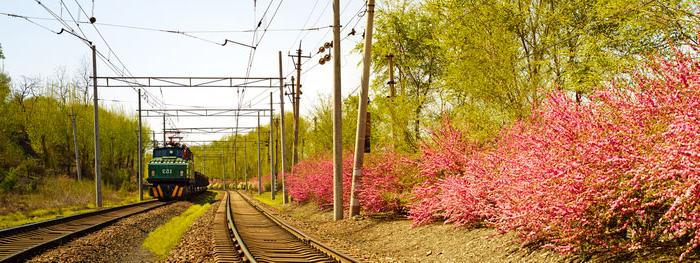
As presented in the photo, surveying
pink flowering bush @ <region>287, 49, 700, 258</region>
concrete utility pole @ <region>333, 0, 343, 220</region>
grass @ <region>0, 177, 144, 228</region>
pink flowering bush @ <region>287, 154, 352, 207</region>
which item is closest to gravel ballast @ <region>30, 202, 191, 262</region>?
grass @ <region>0, 177, 144, 228</region>

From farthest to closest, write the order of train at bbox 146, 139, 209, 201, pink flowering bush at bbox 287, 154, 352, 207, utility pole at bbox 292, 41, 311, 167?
train at bbox 146, 139, 209, 201 < utility pole at bbox 292, 41, 311, 167 < pink flowering bush at bbox 287, 154, 352, 207

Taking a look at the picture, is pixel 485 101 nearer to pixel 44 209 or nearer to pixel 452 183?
pixel 452 183

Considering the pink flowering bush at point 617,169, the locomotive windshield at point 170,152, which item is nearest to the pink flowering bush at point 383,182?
the pink flowering bush at point 617,169

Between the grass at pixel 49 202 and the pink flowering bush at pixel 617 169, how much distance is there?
18.9 m

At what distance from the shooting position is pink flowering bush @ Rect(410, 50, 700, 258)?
605 centimetres

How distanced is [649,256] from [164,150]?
129 ft

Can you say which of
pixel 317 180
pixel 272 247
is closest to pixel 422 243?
pixel 272 247

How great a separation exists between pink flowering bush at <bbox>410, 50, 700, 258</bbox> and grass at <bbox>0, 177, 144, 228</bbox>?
18873mm

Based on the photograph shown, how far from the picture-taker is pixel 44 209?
2841cm

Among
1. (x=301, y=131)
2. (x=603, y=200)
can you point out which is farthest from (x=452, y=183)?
(x=301, y=131)

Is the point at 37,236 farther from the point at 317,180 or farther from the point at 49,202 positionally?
the point at 49,202

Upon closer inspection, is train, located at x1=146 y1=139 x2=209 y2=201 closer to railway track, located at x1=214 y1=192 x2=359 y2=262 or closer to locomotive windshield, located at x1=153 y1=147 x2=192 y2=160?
locomotive windshield, located at x1=153 y1=147 x2=192 y2=160

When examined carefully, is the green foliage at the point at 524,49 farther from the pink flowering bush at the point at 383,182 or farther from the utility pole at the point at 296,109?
the utility pole at the point at 296,109

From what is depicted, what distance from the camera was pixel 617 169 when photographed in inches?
269
